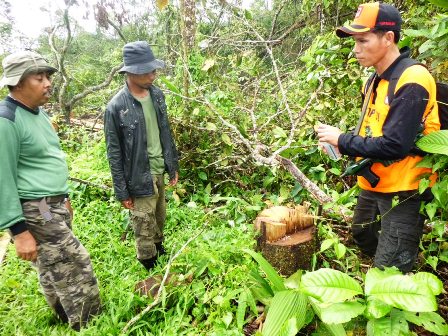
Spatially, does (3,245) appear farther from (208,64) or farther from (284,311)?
(284,311)

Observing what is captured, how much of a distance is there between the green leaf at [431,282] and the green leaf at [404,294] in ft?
0.16

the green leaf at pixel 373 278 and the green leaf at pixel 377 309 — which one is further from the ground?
the green leaf at pixel 373 278

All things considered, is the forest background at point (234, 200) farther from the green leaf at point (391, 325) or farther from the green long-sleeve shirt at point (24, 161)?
the green long-sleeve shirt at point (24, 161)

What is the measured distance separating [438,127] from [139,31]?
47.2ft

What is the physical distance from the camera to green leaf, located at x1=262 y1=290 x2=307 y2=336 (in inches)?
82.3

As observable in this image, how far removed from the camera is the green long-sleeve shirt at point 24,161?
225 centimetres

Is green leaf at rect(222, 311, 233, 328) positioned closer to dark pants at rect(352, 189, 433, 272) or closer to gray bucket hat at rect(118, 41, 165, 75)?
dark pants at rect(352, 189, 433, 272)

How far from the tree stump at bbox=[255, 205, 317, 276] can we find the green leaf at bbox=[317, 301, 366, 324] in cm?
102

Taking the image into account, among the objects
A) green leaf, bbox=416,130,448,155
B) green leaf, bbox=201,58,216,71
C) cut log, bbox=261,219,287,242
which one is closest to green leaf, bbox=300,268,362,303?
green leaf, bbox=416,130,448,155

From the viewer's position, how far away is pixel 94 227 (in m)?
4.32

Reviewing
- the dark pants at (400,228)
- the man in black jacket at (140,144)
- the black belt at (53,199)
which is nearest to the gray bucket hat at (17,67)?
the man in black jacket at (140,144)

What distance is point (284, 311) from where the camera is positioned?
7.04 feet

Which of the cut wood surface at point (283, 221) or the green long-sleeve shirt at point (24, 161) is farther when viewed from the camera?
the cut wood surface at point (283, 221)

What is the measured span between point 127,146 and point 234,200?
157 centimetres
